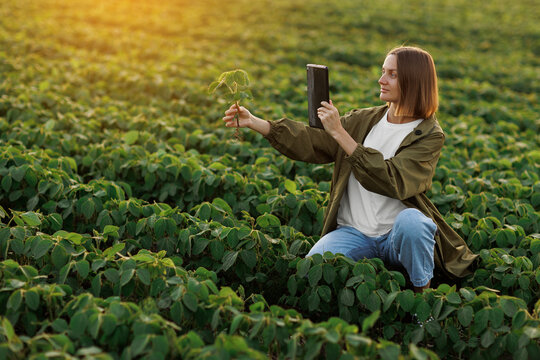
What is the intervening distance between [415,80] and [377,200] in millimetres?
618

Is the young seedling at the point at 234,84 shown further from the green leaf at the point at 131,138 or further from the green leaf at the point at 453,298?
the green leaf at the point at 131,138

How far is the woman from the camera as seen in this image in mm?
2766

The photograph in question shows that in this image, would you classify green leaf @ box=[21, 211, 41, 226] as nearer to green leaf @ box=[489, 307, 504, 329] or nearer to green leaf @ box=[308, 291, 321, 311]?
green leaf @ box=[308, 291, 321, 311]

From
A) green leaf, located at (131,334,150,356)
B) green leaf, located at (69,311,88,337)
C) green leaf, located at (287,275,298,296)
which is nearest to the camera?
green leaf, located at (131,334,150,356)

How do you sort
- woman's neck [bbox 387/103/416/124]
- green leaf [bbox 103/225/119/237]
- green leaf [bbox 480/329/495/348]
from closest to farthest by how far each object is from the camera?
green leaf [bbox 480/329/495/348] < green leaf [bbox 103/225/119/237] < woman's neck [bbox 387/103/416/124]

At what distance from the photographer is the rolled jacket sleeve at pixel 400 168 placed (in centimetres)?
272

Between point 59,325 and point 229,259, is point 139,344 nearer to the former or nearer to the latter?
point 59,325

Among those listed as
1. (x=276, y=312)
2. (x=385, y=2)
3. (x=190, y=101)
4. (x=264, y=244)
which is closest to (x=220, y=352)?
(x=276, y=312)

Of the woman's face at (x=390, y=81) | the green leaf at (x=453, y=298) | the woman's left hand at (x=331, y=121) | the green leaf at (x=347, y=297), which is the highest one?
the woman's face at (x=390, y=81)

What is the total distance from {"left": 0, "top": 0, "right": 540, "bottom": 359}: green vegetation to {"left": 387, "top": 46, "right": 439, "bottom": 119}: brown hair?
0.83m

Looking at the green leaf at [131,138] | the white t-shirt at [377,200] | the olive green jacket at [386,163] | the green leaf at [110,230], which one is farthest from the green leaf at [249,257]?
the green leaf at [131,138]

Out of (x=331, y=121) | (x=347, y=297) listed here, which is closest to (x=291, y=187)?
(x=331, y=121)

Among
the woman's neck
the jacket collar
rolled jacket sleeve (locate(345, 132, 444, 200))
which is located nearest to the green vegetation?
rolled jacket sleeve (locate(345, 132, 444, 200))

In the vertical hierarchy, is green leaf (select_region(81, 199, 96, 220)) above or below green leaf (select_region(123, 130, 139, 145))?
below
